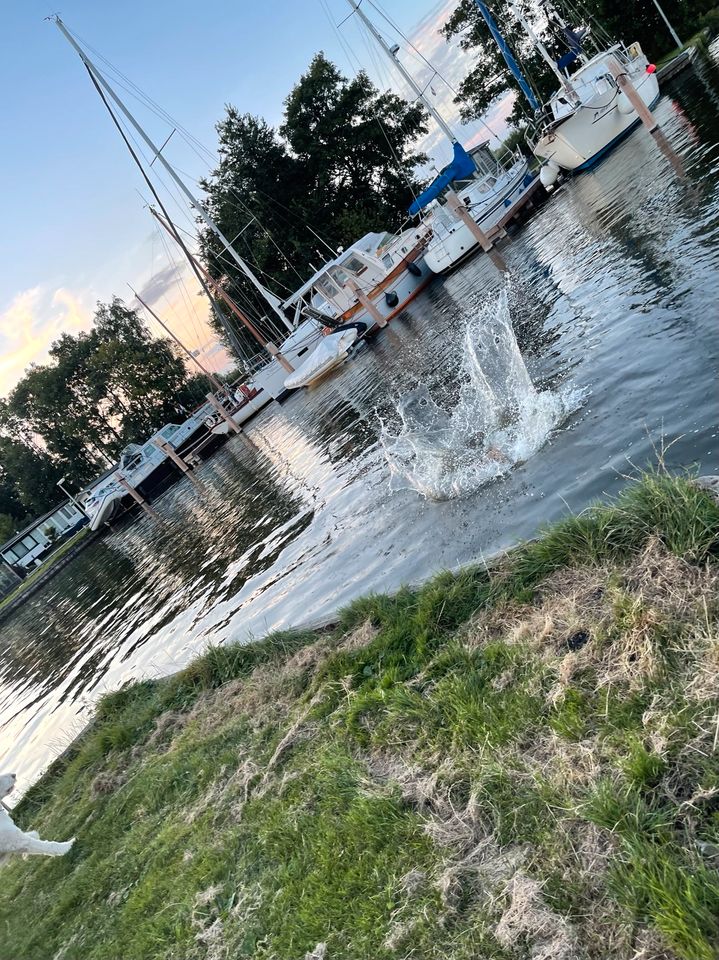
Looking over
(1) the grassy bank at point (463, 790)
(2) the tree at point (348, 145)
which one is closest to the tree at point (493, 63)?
(2) the tree at point (348, 145)

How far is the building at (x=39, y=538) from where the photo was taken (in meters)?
77.0

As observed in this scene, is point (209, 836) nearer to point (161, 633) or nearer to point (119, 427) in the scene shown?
point (161, 633)

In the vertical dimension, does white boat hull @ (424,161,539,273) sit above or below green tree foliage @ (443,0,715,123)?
below

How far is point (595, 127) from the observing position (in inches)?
1350

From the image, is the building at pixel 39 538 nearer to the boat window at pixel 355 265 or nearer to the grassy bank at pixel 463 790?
the boat window at pixel 355 265

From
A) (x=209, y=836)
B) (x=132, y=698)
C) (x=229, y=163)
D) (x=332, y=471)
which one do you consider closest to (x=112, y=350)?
(x=229, y=163)

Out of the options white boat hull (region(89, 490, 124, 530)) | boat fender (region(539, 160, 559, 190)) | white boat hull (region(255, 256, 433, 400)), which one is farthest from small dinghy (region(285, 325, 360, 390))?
white boat hull (region(89, 490, 124, 530))

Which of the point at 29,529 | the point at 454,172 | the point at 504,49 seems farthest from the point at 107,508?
the point at 504,49

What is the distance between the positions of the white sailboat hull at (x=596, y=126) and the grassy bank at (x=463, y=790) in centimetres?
3513

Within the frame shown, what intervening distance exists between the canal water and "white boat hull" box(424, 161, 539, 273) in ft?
16.3

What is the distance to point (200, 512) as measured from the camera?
30.2 meters

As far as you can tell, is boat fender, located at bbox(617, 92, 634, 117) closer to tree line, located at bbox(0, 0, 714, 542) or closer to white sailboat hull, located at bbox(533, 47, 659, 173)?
white sailboat hull, located at bbox(533, 47, 659, 173)

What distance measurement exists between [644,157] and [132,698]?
2729 cm

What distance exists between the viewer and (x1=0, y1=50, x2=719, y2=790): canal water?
30.4 ft
